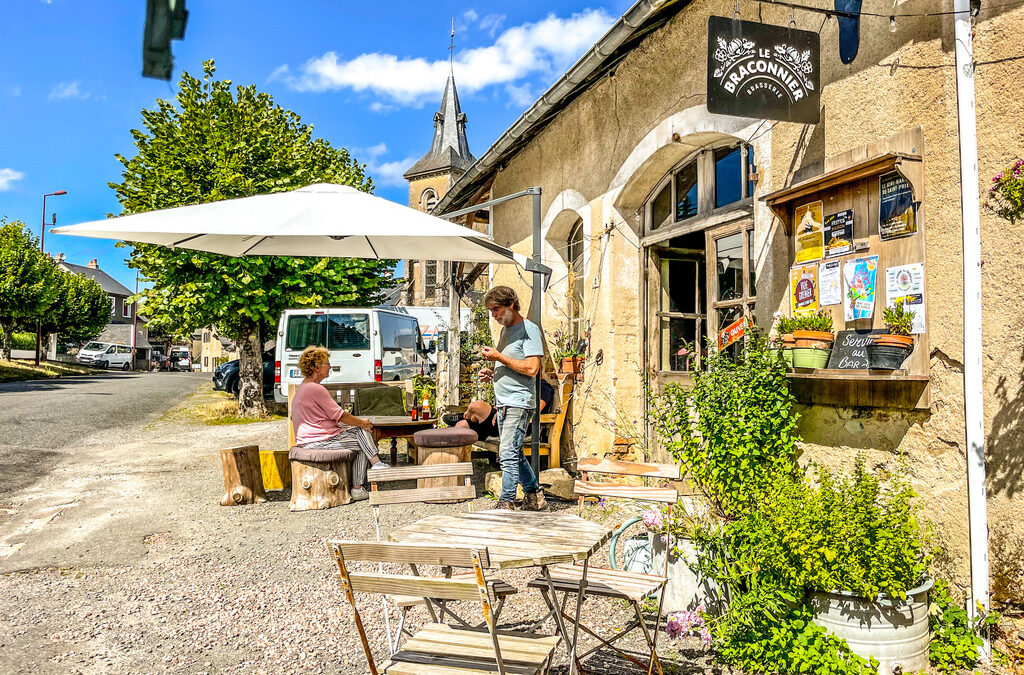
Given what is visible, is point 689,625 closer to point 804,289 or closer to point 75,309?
point 804,289

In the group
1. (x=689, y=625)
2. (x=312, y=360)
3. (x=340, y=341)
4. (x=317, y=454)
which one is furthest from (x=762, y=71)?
(x=340, y=341)

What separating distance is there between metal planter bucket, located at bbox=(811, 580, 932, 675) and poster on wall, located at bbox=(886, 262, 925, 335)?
4.16 feet

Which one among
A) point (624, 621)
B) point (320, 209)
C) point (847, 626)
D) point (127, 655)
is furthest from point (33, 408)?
point (847, 626)

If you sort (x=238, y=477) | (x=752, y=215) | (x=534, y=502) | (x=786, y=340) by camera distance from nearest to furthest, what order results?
(x=786, y=340) < (x=752, y=215) < (x=534, y=502) < (x=238, y=477)

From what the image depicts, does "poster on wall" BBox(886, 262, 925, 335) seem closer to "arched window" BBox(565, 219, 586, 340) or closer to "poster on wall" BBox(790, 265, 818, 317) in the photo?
"poster on wall" BBox(790, 265, 818, 317)

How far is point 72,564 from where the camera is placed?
4.80m


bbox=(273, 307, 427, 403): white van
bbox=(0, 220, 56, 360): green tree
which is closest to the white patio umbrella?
bbox=(273, 307, 427, 403): white van

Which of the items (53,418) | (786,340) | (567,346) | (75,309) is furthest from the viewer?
(75,309)

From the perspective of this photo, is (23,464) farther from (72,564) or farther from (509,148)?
(509,148)

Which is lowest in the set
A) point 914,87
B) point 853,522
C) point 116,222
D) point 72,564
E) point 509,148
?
point 72,564

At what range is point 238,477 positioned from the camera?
658 centimetres

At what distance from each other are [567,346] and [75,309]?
37305 mm

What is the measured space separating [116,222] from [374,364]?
8398 millimetres

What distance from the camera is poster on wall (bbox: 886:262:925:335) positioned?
348 cm
